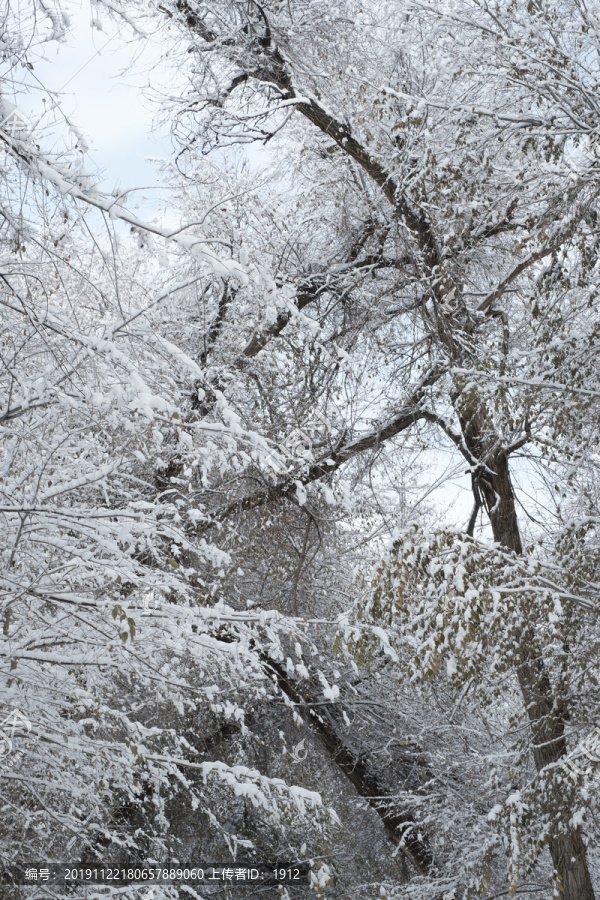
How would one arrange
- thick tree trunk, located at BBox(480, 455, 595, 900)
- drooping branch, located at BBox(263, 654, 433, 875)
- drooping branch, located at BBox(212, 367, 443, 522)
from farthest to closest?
1. drooping branch, located at BBox(263, 654, 433, 875)
2. drooping branch, located at BBox(212, 367, 443, 522)
3. thick tree trunk, located at BBox(480, 455, 595, 900)

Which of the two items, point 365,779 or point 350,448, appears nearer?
point 350,448

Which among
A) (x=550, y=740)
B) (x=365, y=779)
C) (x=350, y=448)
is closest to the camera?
(x=550, y=740)

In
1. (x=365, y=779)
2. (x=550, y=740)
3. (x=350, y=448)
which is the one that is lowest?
(x=550, y=740)

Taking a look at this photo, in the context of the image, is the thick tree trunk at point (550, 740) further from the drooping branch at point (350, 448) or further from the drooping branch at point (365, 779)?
the drooping branch at point (365, 779)

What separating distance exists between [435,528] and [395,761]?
4.75 metres

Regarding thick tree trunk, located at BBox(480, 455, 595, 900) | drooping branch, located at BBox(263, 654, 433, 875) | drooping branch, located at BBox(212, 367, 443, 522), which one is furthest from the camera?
drooping branch, located at BBox(263, 654, 433, 875)

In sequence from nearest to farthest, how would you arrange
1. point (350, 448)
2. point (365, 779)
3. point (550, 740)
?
point (550, 740) < point (350, 448) < point (365, 779)

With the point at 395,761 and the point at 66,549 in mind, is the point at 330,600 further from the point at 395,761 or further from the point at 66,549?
the point at 66,549

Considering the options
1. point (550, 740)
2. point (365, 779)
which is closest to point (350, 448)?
point (550, 740)

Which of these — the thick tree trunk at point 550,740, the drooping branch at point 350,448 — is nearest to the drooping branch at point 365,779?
the drooping branch at point 350,448

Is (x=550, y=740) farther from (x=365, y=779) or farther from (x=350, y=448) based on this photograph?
(x=350, y=448)

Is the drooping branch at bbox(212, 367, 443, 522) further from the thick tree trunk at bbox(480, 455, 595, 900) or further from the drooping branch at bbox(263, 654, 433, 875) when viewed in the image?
the drooping branch at bbox(263, 654, 433, 875)

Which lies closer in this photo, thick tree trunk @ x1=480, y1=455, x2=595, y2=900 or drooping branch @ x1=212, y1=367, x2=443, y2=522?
Answer: thick tree trunk @ x1=480, y1=455, x2=595, y2=900

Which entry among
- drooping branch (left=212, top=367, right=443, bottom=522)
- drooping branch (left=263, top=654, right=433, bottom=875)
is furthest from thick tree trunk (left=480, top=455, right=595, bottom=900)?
drooping branch (left=263, top=654, right=433, bottom=875)
